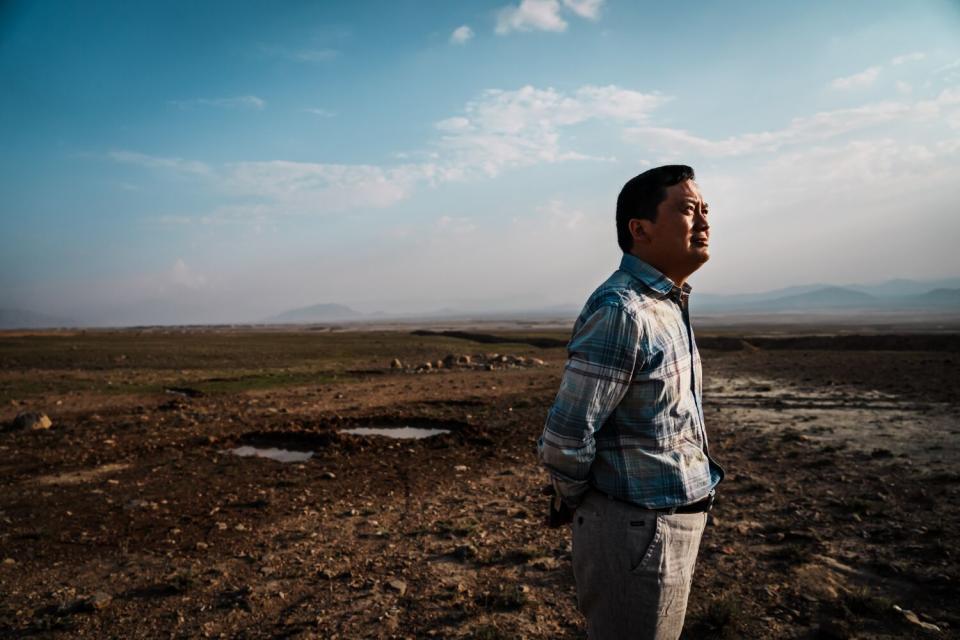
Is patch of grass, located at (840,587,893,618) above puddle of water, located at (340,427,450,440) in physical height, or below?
above

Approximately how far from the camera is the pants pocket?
212cm

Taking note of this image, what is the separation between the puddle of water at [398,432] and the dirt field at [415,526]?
0.39m

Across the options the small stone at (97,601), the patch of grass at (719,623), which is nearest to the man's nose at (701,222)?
the patch of grass at (719,623)

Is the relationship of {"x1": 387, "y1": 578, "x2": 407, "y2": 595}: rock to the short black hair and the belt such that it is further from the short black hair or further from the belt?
the short black hair

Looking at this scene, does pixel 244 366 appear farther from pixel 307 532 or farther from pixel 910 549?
pixel 910 549

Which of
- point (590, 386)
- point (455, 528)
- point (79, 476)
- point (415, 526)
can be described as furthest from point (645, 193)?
point (79, 476)

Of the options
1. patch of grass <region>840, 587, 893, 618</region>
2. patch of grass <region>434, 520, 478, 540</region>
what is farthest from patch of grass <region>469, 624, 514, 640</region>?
patch of grass <region>840, 587, 893, 618</region>

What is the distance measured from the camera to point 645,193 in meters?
2.42

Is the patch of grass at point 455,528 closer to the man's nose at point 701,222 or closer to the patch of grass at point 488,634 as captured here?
the patch of grass at point 488,634

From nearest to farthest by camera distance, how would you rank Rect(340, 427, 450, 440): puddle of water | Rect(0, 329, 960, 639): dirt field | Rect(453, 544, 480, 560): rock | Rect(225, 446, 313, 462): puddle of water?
Rect(0, 329, 960, 639): dirt field, Rect(453, 544, 480, 560): rock, Rect(225, 446, 313, 462): puddle of water, Rect(340, 427, 450, 440): puddle of water

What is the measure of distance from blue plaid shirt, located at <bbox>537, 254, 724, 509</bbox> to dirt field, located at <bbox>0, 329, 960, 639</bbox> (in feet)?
9.68

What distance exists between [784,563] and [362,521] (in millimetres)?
5084

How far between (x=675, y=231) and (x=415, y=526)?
571cm

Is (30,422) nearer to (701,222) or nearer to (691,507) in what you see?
(691,507)
